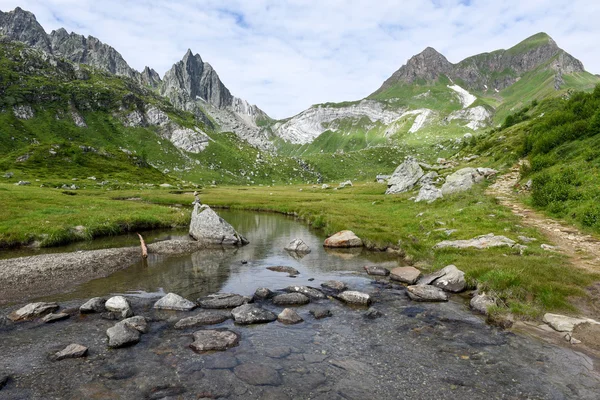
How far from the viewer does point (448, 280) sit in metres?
22.8

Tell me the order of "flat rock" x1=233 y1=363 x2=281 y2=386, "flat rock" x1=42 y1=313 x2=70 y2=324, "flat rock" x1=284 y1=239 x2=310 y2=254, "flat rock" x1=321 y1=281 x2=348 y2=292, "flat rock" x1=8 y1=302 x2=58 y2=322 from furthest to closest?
"flat rock" x1=284 y1=239 x2=310 y2=254
"flat rock" x1=321 y1=281 x2=348 y2=292
"flat rock" x1=8 y1=302 x2=58 y2=322
"flat rock" x1=42 y1=313 x2=70 y2=324
"flat rock" x1=233 y1=363 x2=281 y2=386

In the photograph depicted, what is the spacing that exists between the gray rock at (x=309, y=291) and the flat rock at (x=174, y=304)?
265 inches

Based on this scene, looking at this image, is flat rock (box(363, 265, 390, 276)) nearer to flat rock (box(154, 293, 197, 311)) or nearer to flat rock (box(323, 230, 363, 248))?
flat rock (box(323, 230, 363, 248))

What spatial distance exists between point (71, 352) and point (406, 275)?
21796 millimetres

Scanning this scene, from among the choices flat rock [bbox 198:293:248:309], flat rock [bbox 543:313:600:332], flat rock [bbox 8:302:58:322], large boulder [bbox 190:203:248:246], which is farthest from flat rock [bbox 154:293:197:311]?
flat rock [bbox 543:313:600:332]

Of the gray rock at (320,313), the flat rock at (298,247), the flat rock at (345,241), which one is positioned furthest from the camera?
the flat rock at (345,241)

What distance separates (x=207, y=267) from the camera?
29969 mm

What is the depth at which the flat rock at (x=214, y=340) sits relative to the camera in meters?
15.1

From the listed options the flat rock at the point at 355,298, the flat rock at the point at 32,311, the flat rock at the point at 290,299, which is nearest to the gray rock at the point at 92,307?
the flat rock at the point at 32,311

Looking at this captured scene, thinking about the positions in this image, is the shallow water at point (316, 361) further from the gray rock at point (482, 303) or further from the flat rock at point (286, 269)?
the flat rock at point (286, 269)

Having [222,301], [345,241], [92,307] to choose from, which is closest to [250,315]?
[222,301]

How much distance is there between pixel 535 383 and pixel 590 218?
74.1 feet

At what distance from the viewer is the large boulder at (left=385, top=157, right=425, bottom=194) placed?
8350cm

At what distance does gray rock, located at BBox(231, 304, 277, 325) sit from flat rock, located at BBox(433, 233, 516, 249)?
18757 millimetres
